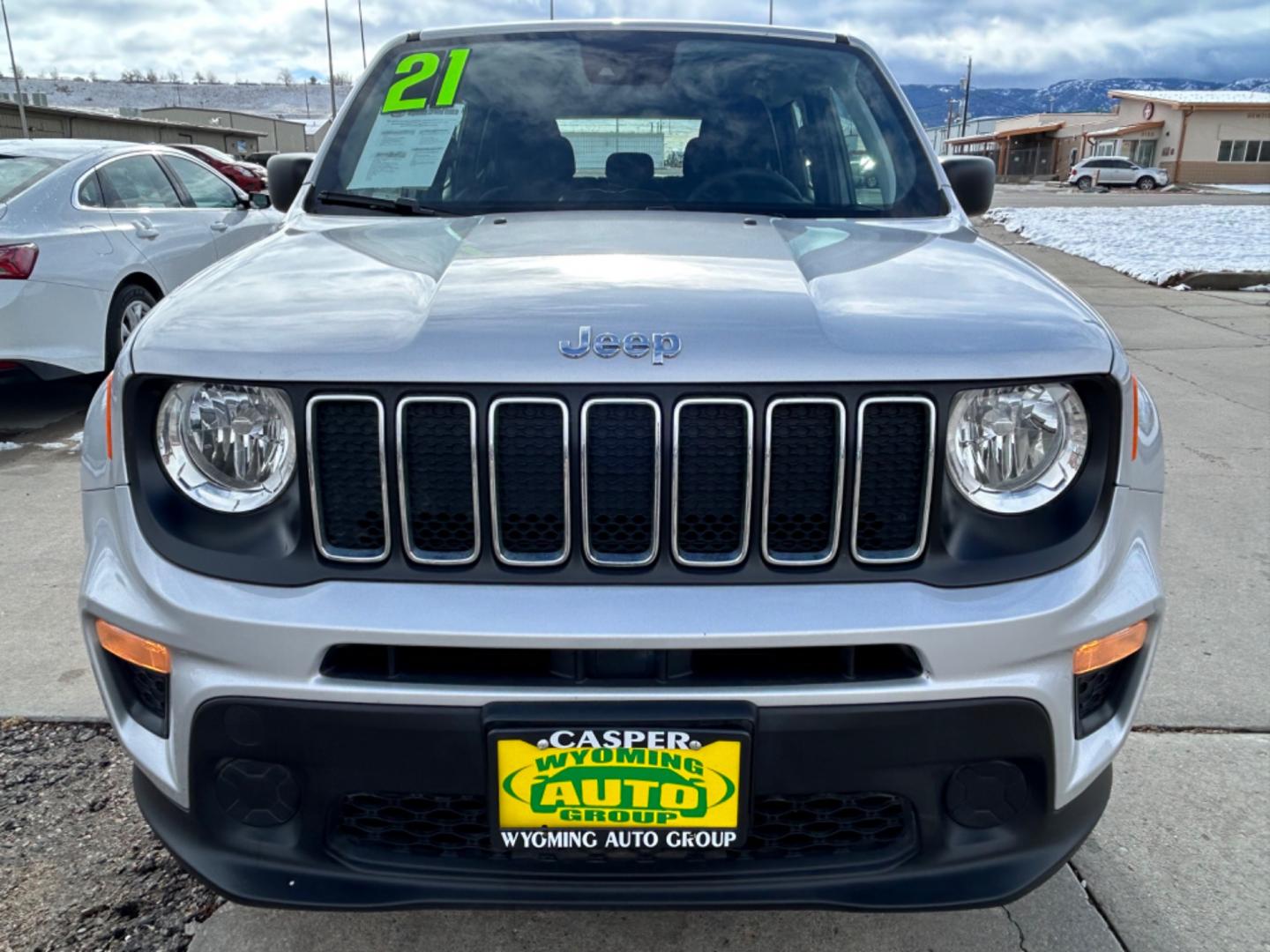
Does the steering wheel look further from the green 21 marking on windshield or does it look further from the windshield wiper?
the green 21 marking on windshield

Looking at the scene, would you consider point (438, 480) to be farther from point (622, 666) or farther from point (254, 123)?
point (254, 123)

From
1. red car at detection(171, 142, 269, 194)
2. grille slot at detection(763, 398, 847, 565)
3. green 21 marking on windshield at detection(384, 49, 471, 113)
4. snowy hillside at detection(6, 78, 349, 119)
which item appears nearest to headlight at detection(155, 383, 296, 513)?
grille slot at detection(763, 398, 847, 565)

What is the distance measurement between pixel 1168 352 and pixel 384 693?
7984 mm

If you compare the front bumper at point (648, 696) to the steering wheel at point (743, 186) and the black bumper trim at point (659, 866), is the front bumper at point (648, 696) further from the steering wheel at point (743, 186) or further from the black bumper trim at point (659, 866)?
the steering wheel at point (743, 186)

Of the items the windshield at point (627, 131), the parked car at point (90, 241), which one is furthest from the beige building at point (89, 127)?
the windshield at point (627, 131)

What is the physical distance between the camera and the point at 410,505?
150 cm

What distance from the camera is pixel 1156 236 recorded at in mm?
16078

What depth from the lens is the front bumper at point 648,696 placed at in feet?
4.68

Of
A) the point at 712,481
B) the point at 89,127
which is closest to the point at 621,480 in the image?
the point at 712,481

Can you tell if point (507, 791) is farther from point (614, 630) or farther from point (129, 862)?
point (129, 862)

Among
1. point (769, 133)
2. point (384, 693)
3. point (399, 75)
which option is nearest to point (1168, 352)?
point (769, 133)

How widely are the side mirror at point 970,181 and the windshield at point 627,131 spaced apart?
14cm

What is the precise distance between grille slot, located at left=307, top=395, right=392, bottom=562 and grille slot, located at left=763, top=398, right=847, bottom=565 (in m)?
0.58

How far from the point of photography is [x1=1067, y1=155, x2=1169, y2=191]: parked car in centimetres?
4084
